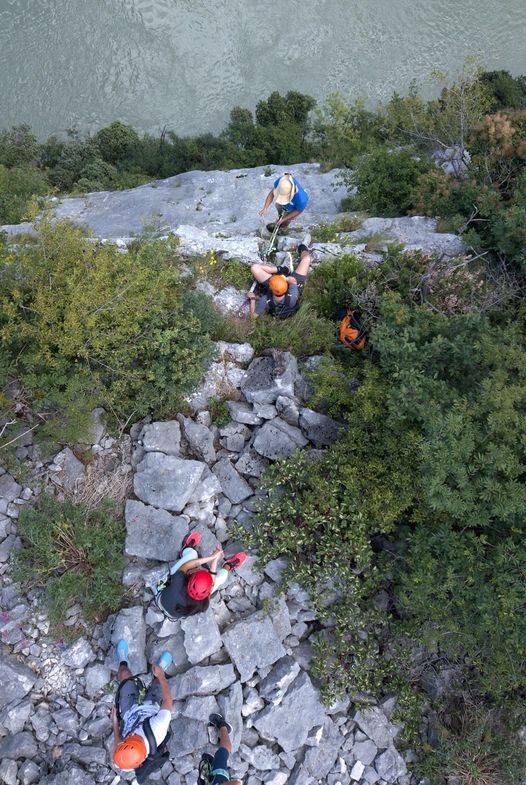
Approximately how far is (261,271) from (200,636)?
5273 mm

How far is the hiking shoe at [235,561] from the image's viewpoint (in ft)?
20.4

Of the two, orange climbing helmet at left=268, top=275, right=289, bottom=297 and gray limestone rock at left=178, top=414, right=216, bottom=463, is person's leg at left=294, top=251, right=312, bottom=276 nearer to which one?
orange climbing helmet at left=268, top=275, right=289, bottom=297

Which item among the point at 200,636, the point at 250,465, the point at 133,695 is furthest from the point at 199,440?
the point at 133,695

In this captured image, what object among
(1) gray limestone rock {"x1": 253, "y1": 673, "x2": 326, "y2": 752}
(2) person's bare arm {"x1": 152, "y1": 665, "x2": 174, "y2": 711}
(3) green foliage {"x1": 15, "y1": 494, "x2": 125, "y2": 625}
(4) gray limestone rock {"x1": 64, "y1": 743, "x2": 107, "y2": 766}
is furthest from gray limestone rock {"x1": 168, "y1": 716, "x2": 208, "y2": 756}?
(3) green foliage {"x1": 15, "y1": 494, "x2": 125, "y2": 625}

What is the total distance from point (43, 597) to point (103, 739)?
5.79ft

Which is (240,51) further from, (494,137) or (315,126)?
(494,137)

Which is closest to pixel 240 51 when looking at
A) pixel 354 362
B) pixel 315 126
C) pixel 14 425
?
pixel 315 126

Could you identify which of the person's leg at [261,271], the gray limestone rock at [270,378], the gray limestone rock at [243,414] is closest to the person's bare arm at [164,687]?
the gray limestone rock at [243,414]

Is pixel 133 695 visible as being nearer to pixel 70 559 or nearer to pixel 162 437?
pixel 70 559

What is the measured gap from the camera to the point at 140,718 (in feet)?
17.4

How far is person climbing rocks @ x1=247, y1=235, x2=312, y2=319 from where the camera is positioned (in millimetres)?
7363

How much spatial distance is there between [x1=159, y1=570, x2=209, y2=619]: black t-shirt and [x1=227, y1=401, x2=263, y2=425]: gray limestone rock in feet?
7.52

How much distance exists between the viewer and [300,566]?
621 cm

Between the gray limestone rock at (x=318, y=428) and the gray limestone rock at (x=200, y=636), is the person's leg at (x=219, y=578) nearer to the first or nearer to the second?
the gray limestone rock at (x=200, y=636)
